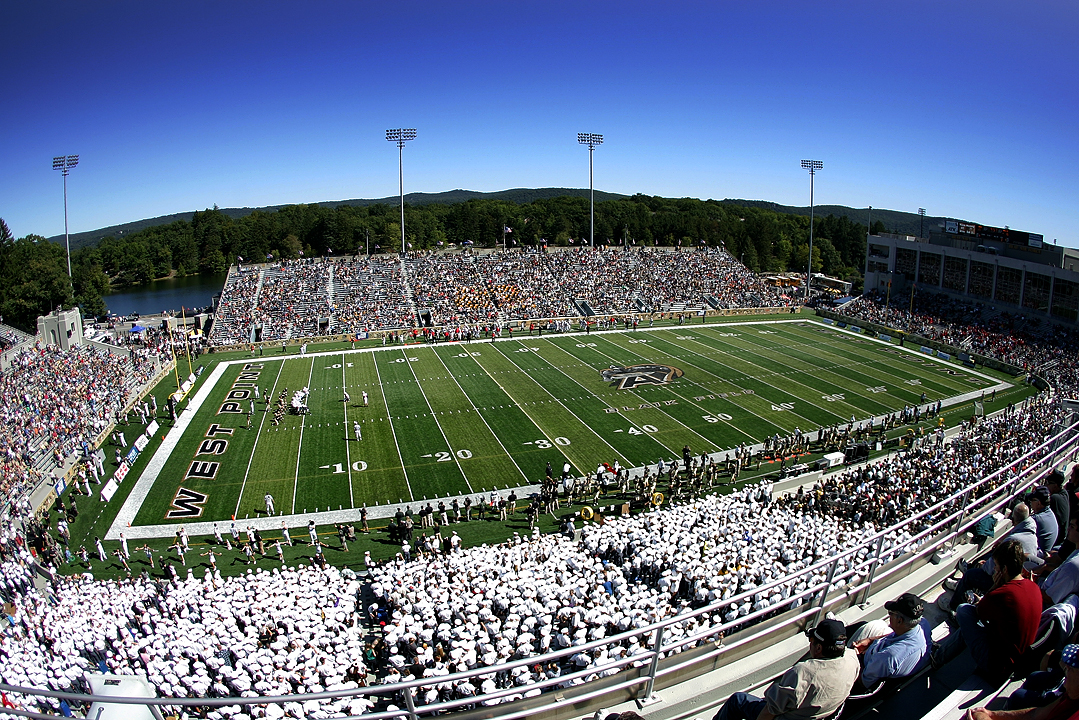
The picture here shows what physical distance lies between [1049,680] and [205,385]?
35.8m

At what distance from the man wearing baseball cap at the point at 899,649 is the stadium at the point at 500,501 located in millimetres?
140

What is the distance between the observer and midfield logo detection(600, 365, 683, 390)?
3329 centimetres

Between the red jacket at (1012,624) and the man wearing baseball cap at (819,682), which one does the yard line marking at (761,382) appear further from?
the man wearing baseball cap at (819,682)

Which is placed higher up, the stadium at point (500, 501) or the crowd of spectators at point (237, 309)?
the crowd of spectators at point (237, 309)

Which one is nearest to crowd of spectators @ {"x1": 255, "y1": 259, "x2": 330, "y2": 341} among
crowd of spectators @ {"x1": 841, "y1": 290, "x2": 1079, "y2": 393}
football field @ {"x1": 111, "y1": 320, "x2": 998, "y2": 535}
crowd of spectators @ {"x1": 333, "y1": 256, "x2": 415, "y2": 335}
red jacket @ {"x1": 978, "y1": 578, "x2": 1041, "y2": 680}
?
crowd of spectators @ {"x1": 333, "y1": 256, "x2": 415, "y2": 335}

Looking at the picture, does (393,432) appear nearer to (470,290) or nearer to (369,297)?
(369,297)

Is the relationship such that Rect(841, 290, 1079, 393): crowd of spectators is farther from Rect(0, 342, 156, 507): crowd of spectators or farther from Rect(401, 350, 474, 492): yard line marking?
Rect(0, 342, 156, 507): crowd of spectators

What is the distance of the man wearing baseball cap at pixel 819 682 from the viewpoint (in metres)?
4.11

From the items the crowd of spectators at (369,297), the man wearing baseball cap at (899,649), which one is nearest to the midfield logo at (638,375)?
the crowd of spectators at (369,297)

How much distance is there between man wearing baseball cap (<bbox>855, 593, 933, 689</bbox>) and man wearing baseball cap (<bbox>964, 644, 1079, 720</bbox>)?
3.05ft

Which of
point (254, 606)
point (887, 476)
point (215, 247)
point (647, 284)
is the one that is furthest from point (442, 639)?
point (215, 247)

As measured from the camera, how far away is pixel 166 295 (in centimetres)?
9194

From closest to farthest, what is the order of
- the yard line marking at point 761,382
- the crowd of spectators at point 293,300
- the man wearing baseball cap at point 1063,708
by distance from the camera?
1. the man wearing baseball cap at point 1063,708
2. the yard line marking at point 761,382
3. the crowd of spectators at point 293,300

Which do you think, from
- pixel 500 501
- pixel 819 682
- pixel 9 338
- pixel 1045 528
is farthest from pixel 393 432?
pixel 9 338
